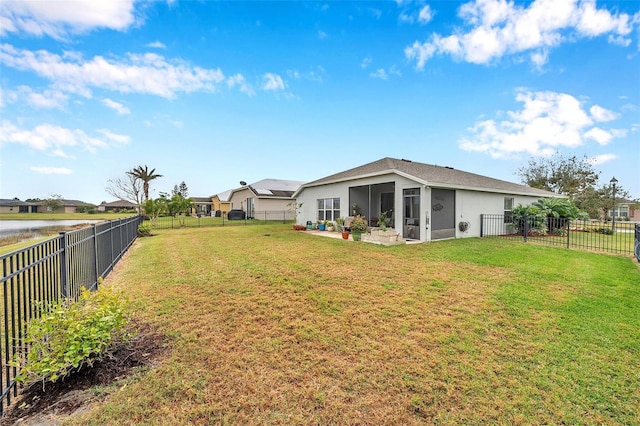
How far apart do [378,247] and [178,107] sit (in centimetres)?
1313

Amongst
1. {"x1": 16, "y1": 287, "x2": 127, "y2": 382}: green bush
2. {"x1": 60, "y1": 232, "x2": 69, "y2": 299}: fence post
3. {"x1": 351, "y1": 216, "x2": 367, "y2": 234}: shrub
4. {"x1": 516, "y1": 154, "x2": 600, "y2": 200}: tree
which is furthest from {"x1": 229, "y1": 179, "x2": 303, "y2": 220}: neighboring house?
{"x1": 516, "y1": 154, "x2": 600, "y2": 200}: tree

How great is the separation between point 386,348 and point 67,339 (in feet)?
10.5

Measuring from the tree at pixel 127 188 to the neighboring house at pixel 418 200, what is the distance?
87.6ft

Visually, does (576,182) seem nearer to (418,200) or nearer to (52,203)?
(418,200)

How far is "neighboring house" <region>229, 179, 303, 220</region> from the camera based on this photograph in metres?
27.0

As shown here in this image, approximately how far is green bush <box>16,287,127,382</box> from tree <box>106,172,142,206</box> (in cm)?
3540

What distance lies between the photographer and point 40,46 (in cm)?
904

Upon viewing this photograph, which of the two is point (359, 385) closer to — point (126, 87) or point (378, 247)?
point (378, 247)

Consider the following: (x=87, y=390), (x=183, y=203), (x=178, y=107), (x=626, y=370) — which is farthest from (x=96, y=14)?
(x=183, y=203)

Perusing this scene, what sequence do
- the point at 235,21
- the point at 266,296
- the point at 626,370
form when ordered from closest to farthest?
the point at 626,370
the point at 266,296
the point at 235,21

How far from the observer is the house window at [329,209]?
15812 mm

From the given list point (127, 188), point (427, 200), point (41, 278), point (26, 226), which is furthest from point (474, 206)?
point (127, 188)

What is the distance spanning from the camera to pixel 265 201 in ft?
89.6

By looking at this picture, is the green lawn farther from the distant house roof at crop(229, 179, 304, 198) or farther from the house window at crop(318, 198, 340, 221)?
the distant house roof at crop(229, 179, 304, 198)
